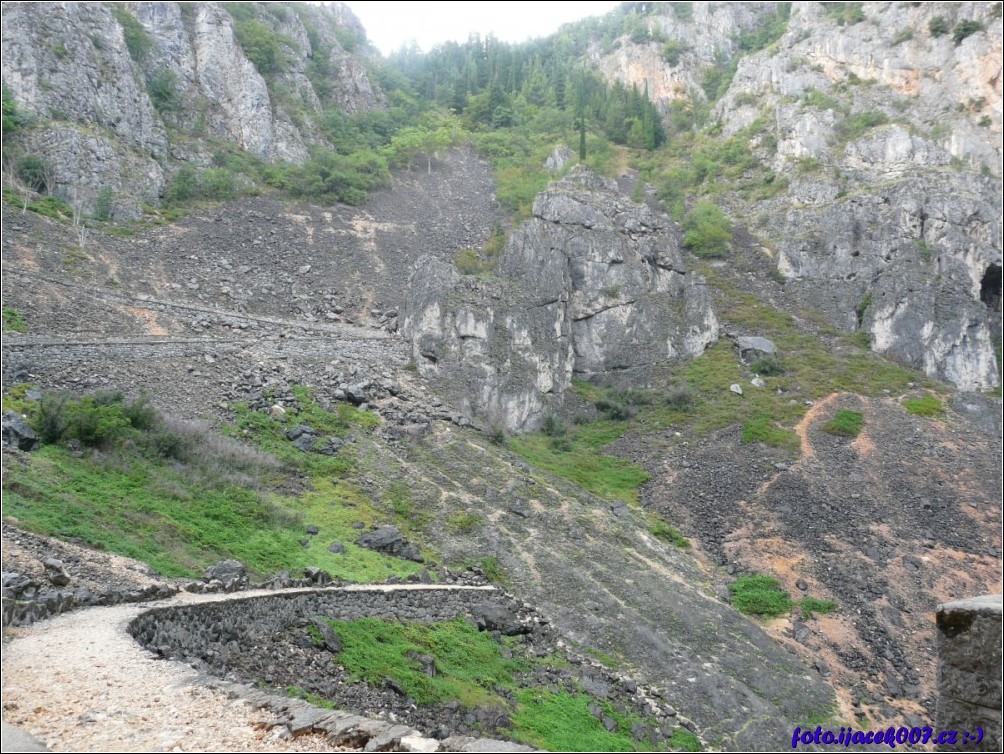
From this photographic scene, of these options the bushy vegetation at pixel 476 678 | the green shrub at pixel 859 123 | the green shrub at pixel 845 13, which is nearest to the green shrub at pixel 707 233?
the green shrub at pixel 859 123

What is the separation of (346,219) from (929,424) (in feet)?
138

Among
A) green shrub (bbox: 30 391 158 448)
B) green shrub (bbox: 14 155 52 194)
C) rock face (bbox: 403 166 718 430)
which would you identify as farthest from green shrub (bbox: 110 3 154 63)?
green shrub (bbox: 30 391 158 448)


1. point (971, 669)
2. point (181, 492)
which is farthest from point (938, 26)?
point (971, 669)

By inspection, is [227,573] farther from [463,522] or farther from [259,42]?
[259,42]

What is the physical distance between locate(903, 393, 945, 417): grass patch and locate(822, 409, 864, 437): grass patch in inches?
137

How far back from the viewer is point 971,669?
4516 millimetres

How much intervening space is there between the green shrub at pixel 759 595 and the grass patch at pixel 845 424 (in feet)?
40.9

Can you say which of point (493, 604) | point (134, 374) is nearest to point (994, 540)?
point (493, 604)

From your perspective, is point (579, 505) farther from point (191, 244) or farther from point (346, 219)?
point (346, 219)

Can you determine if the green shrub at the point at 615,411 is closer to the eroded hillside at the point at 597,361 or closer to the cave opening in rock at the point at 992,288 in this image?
the eroded hillside at the point at 597,361

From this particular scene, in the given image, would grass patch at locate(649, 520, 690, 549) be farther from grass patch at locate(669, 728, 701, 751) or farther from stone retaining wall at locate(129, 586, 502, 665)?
grass patch at locate(669, 728, 701, 751)

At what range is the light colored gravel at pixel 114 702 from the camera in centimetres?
736

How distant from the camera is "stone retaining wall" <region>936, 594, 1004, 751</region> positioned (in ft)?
14.4

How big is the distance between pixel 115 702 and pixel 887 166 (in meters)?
67.5
